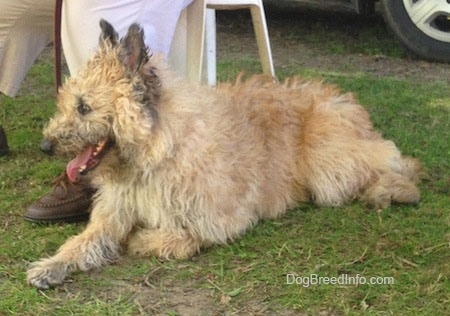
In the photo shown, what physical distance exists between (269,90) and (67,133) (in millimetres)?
1213

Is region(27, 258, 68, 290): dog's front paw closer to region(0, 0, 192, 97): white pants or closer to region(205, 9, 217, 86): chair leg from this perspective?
region(0, 0, 192, 97): white pants

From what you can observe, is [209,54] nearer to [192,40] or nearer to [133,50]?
[192,40]

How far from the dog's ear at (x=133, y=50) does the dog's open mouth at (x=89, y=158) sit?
0.33m

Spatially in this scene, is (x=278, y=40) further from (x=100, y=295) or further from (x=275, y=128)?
(x=100, y=295)

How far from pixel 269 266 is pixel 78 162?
0.89 m

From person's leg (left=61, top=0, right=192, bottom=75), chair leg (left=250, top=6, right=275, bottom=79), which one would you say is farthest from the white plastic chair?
person's leg (left=61, top=0, right=192, bottom=75)

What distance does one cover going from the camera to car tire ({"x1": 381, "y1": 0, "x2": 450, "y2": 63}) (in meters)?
6.49

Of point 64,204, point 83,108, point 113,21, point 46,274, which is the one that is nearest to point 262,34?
point 113,21

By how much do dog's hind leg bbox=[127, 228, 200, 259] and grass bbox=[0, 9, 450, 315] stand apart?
1.6 inches

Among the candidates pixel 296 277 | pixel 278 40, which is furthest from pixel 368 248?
pixel 278 40

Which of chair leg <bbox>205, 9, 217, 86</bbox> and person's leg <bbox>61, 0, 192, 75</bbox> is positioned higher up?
person's leg <bbox>61, 0, 192, 75</bbox>

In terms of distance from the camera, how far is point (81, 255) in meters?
3.43

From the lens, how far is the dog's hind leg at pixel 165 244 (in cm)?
353

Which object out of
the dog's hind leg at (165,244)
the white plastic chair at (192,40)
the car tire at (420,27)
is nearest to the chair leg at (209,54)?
the white plastic chair at (192,40)
